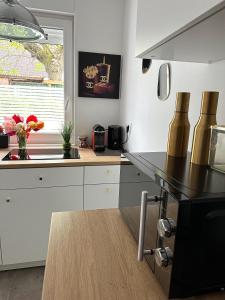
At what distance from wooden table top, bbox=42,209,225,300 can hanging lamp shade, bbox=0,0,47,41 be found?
1.01 metres

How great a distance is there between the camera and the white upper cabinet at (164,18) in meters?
0.49

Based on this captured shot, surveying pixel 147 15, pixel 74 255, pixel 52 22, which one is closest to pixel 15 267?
pixel 74 255

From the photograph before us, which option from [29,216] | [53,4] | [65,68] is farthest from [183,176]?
[53,4]

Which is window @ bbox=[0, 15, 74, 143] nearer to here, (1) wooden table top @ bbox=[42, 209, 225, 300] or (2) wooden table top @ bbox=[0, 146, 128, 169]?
(2) wooden table top @ bbox=[0, 146, 128, 169]

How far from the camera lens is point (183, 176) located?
2.10 feet

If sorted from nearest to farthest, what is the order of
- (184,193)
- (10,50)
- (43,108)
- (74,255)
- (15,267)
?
1. (184,193)
2. (74,255)
3. (15,267)
4. (10,50)
5. (43,108)

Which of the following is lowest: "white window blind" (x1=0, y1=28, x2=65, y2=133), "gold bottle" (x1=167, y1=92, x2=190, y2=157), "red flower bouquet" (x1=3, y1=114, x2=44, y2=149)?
"red flower bouquet" (x1=3, y1=114, x2=44, y2=149)

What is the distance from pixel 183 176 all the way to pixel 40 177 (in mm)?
1275

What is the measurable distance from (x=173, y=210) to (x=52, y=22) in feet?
6.97

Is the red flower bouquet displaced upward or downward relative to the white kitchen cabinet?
upward

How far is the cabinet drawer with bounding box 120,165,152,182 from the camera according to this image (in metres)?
0.75

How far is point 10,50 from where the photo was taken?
2049mm

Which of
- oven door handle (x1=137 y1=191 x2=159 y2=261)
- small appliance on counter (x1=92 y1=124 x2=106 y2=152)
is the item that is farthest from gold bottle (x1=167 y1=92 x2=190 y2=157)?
small appliance on counter (x1=92 y1=124 x2=106 y2=152)

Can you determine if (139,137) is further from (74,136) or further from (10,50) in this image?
(10,50)
